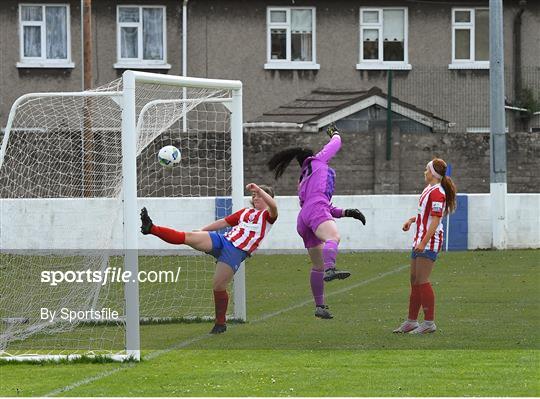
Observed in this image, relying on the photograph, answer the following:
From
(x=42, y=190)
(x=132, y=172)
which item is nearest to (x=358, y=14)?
(x=42, y=190)

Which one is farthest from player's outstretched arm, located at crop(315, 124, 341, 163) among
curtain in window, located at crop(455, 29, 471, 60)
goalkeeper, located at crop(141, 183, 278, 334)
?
curtain in window, located at crop(455, 29, 471, 60)

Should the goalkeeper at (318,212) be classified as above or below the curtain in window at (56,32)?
below

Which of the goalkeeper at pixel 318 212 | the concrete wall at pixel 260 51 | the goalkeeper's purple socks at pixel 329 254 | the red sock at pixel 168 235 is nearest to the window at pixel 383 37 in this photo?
the concrete wall at pixel 260 51

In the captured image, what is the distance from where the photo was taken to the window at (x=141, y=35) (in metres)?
38.1

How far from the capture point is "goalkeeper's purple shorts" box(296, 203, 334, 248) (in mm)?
14193

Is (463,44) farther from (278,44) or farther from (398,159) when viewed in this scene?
(398,159)

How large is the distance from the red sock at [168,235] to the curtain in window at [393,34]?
26641 mm

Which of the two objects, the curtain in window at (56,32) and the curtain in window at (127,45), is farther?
the curtain in window at (127,45)

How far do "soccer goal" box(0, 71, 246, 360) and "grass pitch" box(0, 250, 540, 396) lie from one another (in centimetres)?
59

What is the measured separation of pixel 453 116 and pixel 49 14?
11.5 metres

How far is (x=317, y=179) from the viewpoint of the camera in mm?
14352

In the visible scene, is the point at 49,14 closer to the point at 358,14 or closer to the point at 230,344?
the point at 358,14

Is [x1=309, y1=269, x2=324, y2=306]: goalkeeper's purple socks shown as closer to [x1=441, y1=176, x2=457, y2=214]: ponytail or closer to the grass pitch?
the grass pitch

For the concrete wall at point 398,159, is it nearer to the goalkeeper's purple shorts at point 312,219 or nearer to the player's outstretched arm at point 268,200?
the goalkeeper's purple shorts at point 312,219
